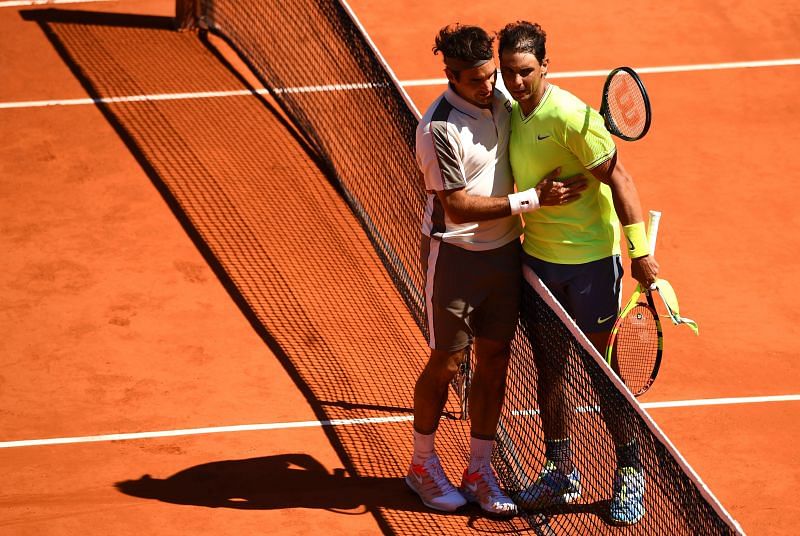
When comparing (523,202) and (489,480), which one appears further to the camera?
(489,480)

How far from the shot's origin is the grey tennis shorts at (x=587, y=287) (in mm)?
5980

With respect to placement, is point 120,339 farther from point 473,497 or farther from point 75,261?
point 473,497

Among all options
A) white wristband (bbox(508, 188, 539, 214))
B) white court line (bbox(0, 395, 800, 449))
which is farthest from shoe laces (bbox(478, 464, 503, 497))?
white wristband (bbox(508, 188, 539, 214))

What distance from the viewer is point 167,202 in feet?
30.6

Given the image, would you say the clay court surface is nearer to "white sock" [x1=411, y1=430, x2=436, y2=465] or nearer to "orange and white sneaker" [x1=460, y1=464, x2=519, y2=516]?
"orange and white sneaker" [x1=460, y1=464, x2=519, y2=516]

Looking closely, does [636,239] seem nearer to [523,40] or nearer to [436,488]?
[523,40]

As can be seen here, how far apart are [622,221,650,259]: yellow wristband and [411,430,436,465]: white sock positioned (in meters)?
1.40

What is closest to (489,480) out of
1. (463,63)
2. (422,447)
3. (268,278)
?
(422,447)

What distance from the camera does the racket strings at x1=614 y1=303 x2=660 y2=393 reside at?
250 inches

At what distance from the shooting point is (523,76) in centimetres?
565

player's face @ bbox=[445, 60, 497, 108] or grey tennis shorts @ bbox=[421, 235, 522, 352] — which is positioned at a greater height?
player's face @ bbox=[445, 60, 497, 108]

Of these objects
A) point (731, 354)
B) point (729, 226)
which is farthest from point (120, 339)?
point (729, 226)

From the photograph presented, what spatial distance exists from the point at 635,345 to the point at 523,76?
1586 mm

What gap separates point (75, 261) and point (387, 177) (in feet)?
7.28
